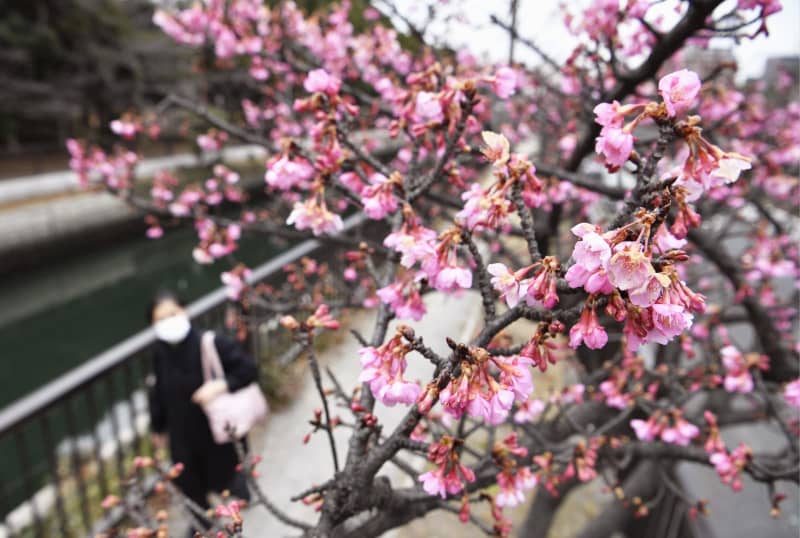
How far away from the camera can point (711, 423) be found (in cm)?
209

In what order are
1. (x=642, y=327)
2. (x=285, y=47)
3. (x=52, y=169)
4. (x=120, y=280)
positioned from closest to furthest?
(x=642, y=327)
(x=285, y=47)
(x=120, y=280)
(x=52, y=169)

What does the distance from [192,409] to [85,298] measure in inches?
460

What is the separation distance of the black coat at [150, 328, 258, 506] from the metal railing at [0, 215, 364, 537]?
430mm

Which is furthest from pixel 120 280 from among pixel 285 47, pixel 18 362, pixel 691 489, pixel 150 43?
pixel 691 489

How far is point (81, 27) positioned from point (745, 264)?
72.2ft

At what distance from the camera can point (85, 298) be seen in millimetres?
13242

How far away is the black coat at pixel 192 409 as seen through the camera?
3430 millimetres

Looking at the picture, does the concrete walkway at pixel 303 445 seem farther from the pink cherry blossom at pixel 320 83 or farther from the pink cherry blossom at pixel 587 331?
the pink cherry blossom at pixel 587 331

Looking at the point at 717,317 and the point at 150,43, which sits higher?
the point at 717,317

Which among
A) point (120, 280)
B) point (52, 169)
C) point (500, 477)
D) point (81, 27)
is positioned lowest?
point (120, 280)

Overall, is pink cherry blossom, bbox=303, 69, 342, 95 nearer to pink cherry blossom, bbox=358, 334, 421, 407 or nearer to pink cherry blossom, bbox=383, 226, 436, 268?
pink cherry blossom, bbox=383, 226, 436, 268

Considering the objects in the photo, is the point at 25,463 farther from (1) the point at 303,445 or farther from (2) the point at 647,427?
(2) the point at 647,427

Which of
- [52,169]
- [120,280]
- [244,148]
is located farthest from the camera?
[244,148]

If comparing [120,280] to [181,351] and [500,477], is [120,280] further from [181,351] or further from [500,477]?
[500,477]
